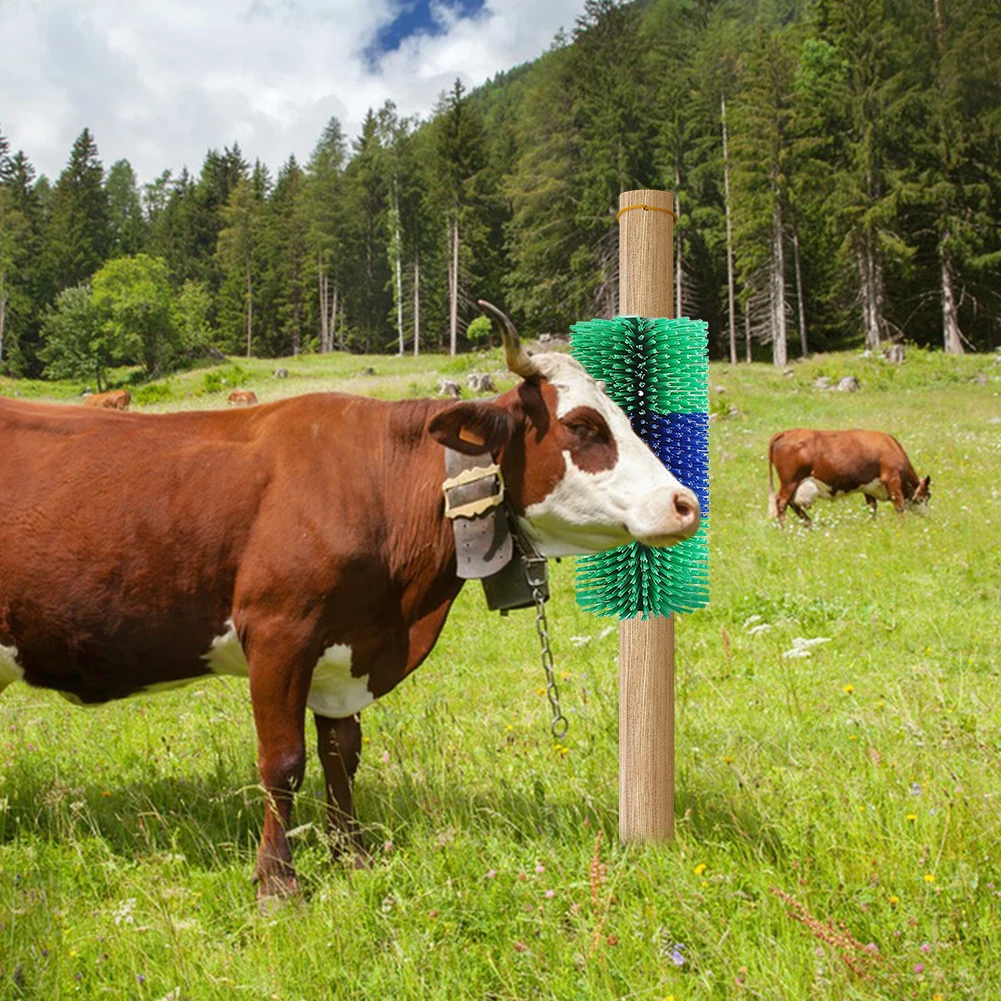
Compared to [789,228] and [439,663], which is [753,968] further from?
[789,228]

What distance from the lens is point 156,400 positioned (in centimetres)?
4506

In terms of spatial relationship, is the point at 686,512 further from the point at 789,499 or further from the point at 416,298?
the point at 416,298

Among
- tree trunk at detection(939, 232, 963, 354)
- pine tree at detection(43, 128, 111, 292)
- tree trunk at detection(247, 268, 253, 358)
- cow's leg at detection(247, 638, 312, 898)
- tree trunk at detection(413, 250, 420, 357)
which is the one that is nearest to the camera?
cow's leg at detection(247, 638, 312, 898)

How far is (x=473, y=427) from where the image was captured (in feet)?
10.8

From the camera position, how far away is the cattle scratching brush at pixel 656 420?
3324 millimetres

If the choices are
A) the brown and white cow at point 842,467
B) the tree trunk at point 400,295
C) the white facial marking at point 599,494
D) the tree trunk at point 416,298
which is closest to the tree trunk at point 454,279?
the tree trunk at point 416,298

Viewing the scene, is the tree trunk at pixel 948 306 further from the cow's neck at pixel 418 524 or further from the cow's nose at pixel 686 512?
the cow's nose at pixel 686 512

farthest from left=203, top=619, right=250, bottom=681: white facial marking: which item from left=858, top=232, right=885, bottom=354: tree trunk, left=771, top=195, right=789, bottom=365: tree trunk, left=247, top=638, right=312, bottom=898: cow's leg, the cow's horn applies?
left=771, top=195, right=789, bottom=365: tree trunk

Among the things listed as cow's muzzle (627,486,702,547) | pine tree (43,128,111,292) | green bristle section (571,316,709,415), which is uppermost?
pine tree (43,128,111,292)

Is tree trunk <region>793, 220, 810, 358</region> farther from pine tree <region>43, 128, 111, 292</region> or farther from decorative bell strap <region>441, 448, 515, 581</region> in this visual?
pine tree <region>43, 128, 111, 292</region>

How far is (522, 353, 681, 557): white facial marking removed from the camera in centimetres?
310

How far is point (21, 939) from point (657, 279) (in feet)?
10.3

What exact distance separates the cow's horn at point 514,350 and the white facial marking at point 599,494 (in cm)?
6

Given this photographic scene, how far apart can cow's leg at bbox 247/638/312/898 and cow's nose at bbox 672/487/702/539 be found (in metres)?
1.46
